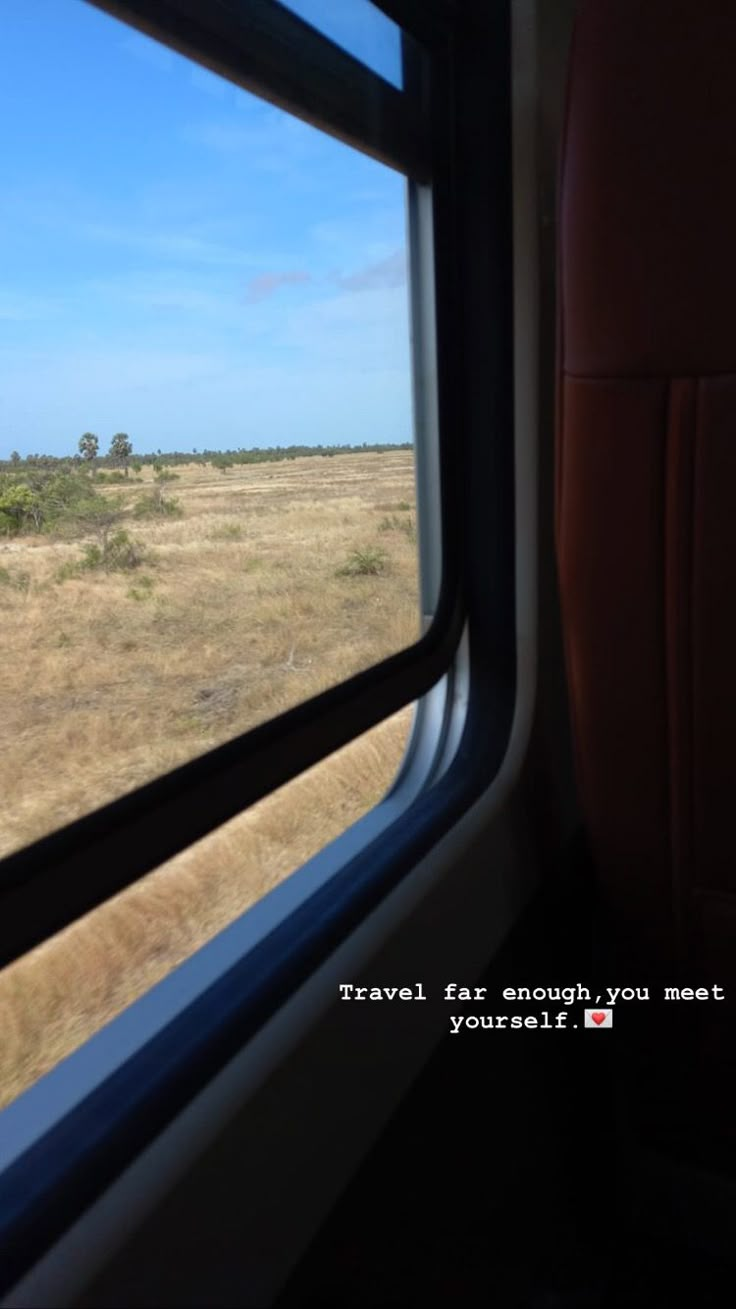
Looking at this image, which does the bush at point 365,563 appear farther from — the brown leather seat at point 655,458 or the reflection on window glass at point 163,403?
the brown leather seat at point 655,458

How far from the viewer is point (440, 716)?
1.56 m

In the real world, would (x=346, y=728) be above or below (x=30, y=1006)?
above

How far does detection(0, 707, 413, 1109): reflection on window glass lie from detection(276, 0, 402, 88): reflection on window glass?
90 cm

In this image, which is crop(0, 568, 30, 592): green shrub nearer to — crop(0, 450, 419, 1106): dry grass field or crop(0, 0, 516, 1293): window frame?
crop(0, 450, 419, 1106): dry grass field

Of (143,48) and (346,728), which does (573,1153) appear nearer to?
(346,728)

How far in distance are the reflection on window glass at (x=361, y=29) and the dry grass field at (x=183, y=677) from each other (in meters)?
0.51

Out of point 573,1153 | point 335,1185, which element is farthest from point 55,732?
point 573,1153

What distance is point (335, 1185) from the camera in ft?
3.01

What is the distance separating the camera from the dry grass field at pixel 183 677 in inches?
31.8

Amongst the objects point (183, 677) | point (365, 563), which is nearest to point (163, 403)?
point (183, 677)

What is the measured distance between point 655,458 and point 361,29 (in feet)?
2.22

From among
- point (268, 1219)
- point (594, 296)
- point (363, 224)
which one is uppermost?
point (363, 224)

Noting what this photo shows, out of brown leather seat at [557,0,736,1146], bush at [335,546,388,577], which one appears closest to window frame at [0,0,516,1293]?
bush at [335,546,388,577]

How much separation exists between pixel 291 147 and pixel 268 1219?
1173 mm
